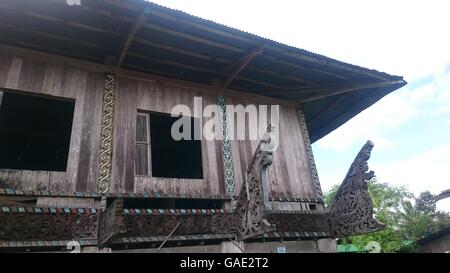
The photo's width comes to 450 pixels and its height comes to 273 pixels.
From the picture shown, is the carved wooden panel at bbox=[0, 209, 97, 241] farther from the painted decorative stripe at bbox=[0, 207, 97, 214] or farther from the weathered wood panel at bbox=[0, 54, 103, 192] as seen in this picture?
the weathered wood panel at bbox=[0, 54, 103, 192]

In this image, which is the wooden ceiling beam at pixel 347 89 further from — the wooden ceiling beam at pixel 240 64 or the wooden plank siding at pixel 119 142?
the wooden ceiling beam at pixel 240 64

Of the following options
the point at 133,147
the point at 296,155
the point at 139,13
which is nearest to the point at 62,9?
the point at 139,13

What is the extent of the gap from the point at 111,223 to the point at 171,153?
23.9ft

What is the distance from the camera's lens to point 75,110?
280 inches

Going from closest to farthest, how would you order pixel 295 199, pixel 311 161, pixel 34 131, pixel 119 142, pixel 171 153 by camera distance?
pixel 119 142 < pixel 295 199 < pixel 311 161 < pixel 34 131 < pixel 171 153

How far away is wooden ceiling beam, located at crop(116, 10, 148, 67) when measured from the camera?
6.55 meters

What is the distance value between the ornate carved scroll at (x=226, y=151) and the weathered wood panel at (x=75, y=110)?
3029 millimetres

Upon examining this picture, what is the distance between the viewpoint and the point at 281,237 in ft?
25.3

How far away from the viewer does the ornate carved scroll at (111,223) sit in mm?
5383

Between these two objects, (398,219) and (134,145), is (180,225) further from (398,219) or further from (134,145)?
(398,219)

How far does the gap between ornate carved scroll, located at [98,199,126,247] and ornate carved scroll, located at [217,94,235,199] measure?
9.48 ft

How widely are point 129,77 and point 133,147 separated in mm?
1853

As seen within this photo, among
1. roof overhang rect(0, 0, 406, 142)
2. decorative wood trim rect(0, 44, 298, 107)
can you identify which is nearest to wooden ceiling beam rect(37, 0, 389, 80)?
roof overhang rect(0, 0, 406, 142)

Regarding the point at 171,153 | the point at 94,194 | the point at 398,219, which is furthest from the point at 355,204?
the point at 398,219
